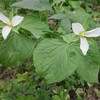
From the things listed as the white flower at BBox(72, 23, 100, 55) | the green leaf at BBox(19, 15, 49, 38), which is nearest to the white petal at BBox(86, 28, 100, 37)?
the white flower at BBox(72, 23, 100, 55)

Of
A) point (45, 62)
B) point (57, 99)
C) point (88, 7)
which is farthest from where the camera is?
point (88, 7)

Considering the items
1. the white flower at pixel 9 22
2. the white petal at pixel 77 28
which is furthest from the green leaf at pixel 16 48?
the white petal at pixel 77 28

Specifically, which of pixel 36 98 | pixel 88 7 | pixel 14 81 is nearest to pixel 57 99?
pixel 36 98

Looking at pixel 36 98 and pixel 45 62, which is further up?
pixel 45 62

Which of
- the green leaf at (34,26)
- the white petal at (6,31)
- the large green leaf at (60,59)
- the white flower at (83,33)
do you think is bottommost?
the large green leaf at (60,59)

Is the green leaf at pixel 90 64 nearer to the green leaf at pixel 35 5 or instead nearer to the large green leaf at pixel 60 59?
the large green leaf at pixel 60 59

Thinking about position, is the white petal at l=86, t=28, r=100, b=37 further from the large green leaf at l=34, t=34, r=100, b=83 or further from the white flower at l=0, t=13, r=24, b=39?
the white flower at l=0, t=13, r=24, b=39

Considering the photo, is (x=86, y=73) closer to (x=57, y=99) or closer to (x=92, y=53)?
(x=92, y=53)
